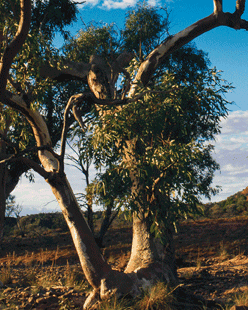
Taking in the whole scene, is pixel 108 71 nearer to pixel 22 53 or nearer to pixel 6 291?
pixel 22 53

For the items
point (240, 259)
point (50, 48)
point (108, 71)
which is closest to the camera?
point (50, 48)

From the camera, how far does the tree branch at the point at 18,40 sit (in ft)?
18.6

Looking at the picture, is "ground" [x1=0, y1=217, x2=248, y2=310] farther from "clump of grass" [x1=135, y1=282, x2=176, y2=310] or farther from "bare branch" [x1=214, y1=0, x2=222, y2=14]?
"bare branch" [x1=214, y1=0, x2=222, y2=14]

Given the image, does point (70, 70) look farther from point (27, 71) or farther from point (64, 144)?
point (64, 144)

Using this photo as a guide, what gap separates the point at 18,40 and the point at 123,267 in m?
7.84

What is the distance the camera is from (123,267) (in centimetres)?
1079

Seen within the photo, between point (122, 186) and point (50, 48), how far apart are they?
159 inches

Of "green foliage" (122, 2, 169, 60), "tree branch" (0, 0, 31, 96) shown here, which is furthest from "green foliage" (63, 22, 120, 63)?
"tree branch" (0, 0, 31, 96)

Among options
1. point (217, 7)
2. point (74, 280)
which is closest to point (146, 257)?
point (74, 280)

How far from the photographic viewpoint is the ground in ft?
21.7

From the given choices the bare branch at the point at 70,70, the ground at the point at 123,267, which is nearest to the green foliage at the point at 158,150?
the ground at the point at 123,267

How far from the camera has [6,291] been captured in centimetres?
720

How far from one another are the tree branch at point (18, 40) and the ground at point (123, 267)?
173 inches

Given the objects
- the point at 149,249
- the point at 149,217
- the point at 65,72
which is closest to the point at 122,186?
the point at 149,217
